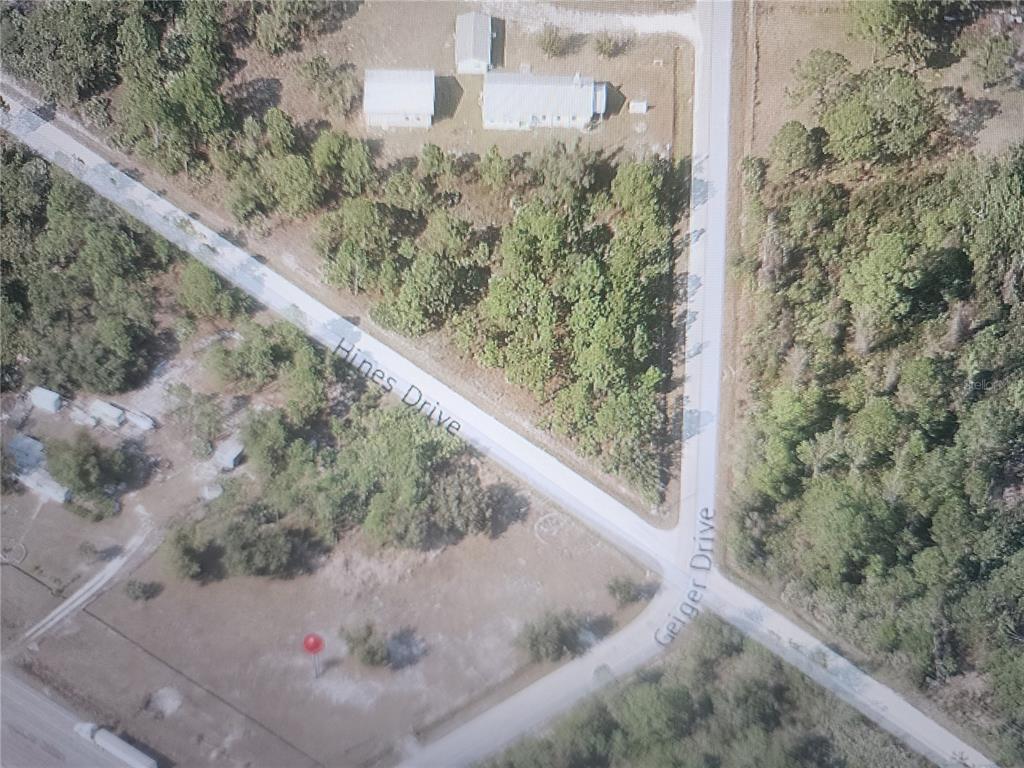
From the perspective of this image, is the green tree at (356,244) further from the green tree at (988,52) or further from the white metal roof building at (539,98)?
the green tree at (988,52)

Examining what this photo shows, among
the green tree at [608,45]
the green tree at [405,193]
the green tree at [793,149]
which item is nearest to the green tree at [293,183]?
the green tree at [405,193]

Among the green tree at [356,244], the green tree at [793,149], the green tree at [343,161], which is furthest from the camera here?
the green tree at [793,149]

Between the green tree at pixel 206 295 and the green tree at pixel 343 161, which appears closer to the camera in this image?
the green tree at pixel 206 295

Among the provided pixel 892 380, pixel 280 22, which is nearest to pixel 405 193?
pixel 280 22

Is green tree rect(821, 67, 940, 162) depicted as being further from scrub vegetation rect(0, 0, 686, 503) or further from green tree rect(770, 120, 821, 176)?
scrub vegetation rect(0, 0, 686, 503)

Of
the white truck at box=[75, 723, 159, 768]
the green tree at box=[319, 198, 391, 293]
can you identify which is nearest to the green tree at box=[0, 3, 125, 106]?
the green tree at box=[319, 198, 391, 293]

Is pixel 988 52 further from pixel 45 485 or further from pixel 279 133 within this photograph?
pixel 45 485

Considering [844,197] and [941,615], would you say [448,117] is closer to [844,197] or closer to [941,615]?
[844,197]
